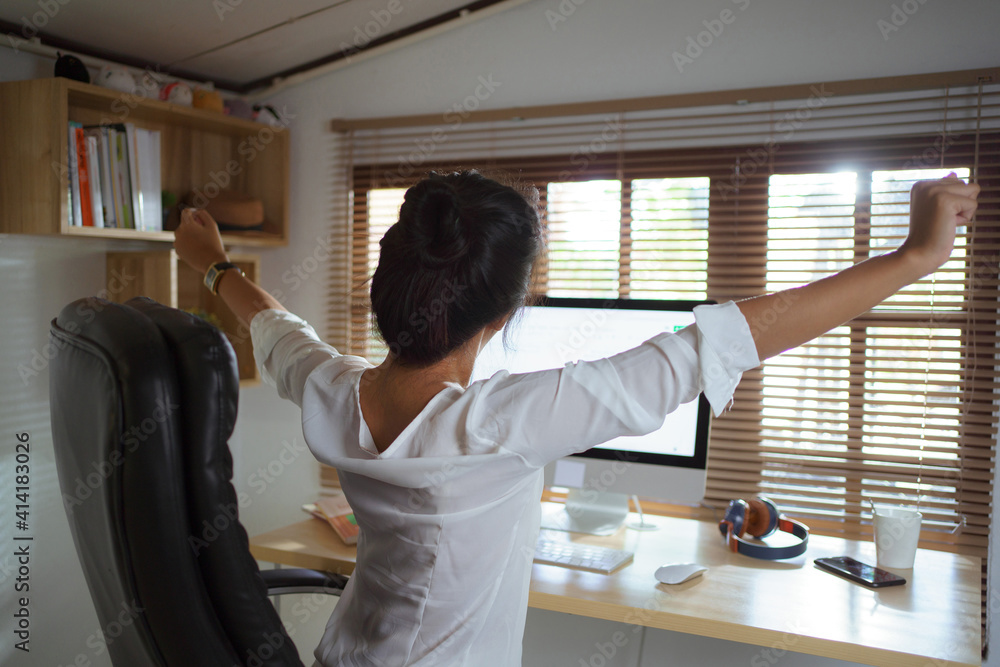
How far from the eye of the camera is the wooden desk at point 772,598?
1.25 m

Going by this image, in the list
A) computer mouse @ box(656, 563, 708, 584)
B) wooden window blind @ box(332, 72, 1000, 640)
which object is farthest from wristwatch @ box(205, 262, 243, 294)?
computer mouse @ box(656, 563, 708, 584)

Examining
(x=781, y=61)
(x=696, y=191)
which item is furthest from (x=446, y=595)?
(x=781, y=61)

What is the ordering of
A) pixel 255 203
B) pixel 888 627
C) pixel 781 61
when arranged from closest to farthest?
pixel 888 627 < pixel 781 61 < pixel 255 203

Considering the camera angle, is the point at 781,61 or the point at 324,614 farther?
the point at 324,614

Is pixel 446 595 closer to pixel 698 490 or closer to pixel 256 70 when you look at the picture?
pixel 698 490

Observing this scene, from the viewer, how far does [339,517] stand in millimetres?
1788

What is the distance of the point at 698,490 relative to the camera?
1.70m

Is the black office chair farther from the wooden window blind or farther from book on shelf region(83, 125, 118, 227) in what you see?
book on shelf region(83, 125, 118, 227)

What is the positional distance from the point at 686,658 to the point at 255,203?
200 cm

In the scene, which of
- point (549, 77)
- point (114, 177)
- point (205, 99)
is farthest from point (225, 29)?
point (549, 77)

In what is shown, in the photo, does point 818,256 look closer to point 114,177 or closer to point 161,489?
point 161,489

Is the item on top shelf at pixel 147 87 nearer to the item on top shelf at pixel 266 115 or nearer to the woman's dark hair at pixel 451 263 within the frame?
the item on top shelf at pixel 266 115

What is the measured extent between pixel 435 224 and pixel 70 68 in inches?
65.4

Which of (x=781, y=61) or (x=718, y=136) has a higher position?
(x=781, y=61)
